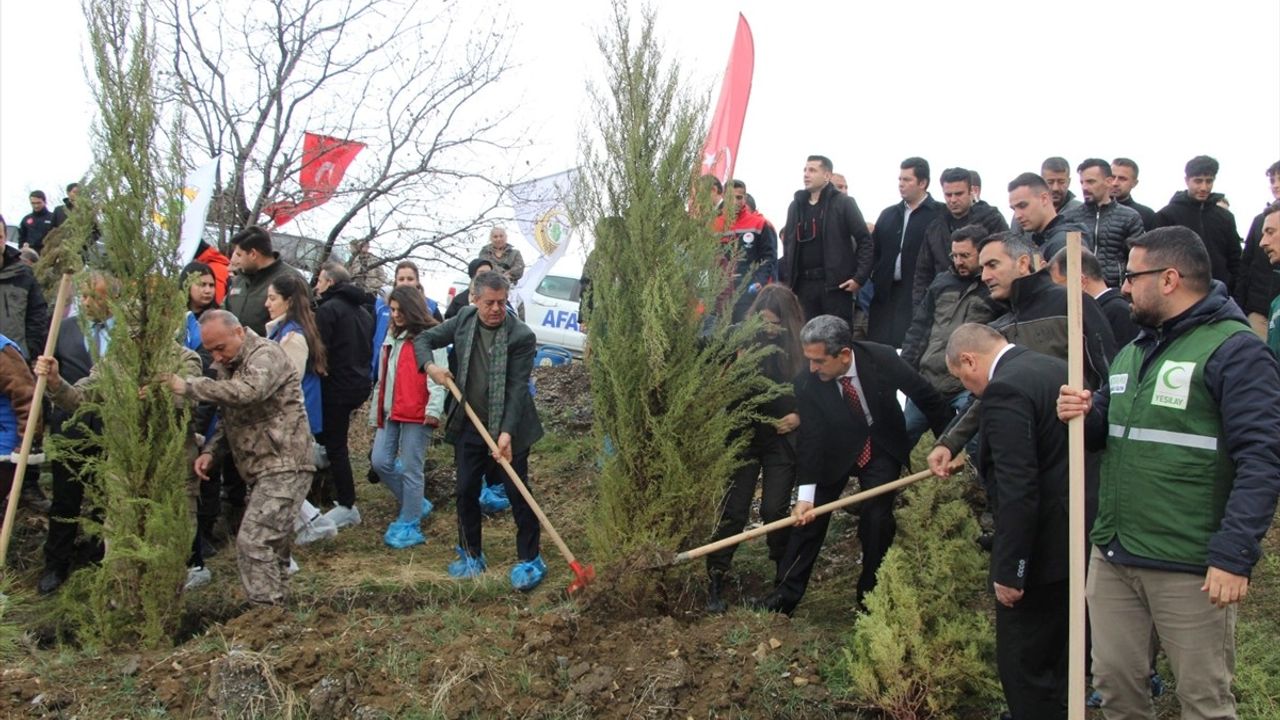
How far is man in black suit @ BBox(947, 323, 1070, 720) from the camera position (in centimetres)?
424

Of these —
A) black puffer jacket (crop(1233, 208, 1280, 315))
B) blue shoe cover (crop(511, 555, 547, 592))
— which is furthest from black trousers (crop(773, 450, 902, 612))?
black puffer jacket (crop(1233, 208, 1280, 315))

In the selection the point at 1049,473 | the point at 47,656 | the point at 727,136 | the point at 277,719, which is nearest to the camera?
the point at 1049,473

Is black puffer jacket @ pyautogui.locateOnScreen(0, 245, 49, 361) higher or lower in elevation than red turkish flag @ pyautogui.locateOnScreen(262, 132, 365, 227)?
lower

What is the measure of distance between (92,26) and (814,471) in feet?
16.5

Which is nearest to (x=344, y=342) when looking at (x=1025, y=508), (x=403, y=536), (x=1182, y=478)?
(x=403, y=536)

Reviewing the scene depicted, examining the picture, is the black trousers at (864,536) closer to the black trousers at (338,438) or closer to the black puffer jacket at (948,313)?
the black puffer jacket at (948,313)

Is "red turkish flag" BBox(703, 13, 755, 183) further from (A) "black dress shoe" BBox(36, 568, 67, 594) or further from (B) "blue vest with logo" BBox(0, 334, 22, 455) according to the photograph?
(A) "black dress shoe" BBox(36, 568, 67, 594)

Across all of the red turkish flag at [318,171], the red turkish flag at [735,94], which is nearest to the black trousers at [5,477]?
the red turkish flag at [318,171]

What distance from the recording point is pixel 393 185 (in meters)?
11.2

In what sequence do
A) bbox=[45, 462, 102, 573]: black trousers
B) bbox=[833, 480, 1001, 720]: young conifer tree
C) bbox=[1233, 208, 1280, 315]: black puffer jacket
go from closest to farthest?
1. bbox=[833, 480, 1001, 720]: young conifer tree
2. bbox=[45, 462, 102, 573]: black trousers
3. bbox=[1233, 208, 1280, 315]: black puffer jacket

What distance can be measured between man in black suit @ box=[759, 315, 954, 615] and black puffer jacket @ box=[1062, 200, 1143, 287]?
6.12 feet

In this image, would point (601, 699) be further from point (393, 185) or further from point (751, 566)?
point (393, 185)

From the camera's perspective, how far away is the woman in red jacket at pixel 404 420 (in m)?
7.93

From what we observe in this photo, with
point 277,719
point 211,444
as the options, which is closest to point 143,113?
point 211,444
